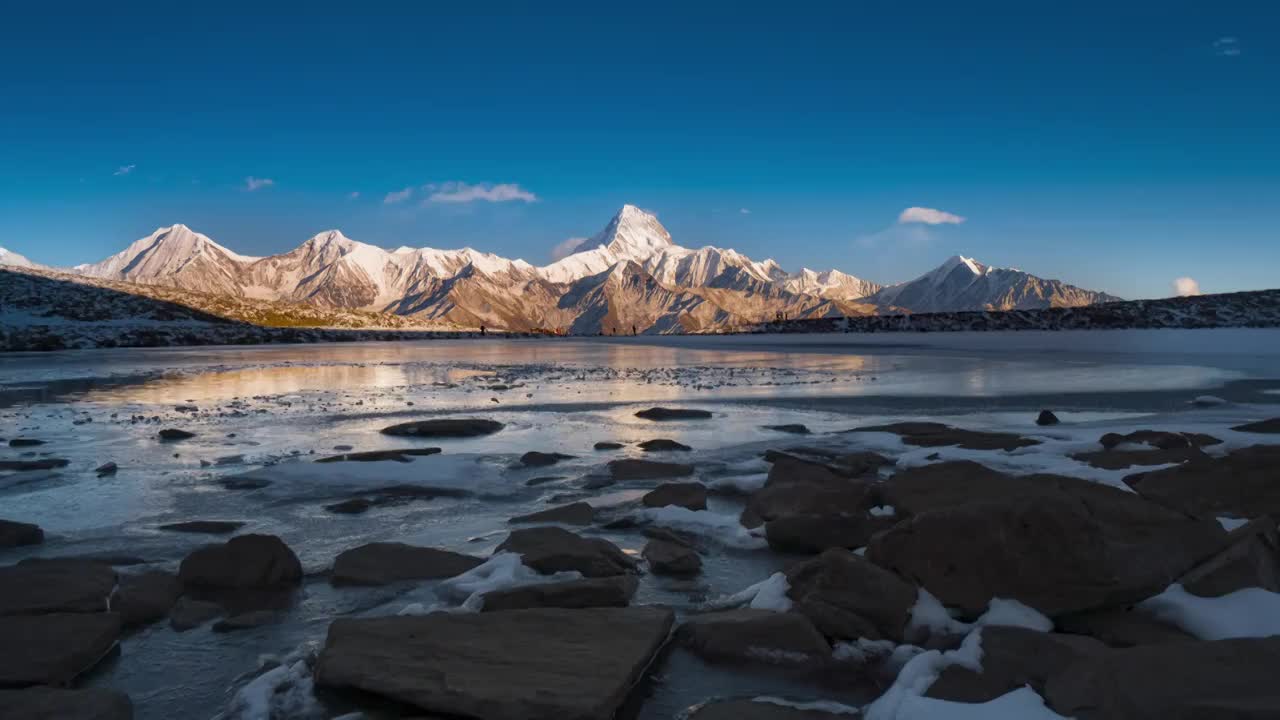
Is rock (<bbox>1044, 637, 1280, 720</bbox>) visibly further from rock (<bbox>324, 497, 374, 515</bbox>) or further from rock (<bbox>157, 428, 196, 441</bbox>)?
rock (<bbox>157, 428, 196, 441</bbox>)

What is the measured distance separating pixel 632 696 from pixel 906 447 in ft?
41.2

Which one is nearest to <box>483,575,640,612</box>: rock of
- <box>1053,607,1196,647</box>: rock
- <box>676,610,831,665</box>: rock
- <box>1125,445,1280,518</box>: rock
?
<box>676,610,831,665</box>: rock

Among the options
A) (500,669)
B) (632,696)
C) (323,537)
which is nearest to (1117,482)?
(632,696)

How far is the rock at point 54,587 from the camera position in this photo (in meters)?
8.00

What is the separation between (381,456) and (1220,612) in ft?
48.0

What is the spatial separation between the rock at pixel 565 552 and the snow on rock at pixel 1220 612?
5.64 metres

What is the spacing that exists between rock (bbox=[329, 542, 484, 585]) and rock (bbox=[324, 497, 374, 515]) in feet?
8.76

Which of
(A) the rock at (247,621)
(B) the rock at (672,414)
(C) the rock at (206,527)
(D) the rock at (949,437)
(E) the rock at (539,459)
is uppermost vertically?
(D) the rock at (949,437)

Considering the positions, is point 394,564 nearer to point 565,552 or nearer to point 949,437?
point 565,552

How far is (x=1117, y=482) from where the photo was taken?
41.3 ft

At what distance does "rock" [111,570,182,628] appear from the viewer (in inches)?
316

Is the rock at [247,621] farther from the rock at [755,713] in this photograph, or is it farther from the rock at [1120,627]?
the rock at [1120,627]

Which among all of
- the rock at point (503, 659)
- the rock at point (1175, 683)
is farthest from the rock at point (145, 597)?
the rock at point (1175, 683)

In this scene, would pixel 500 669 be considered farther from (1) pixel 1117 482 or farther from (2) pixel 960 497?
(1) pixel 1117 482
